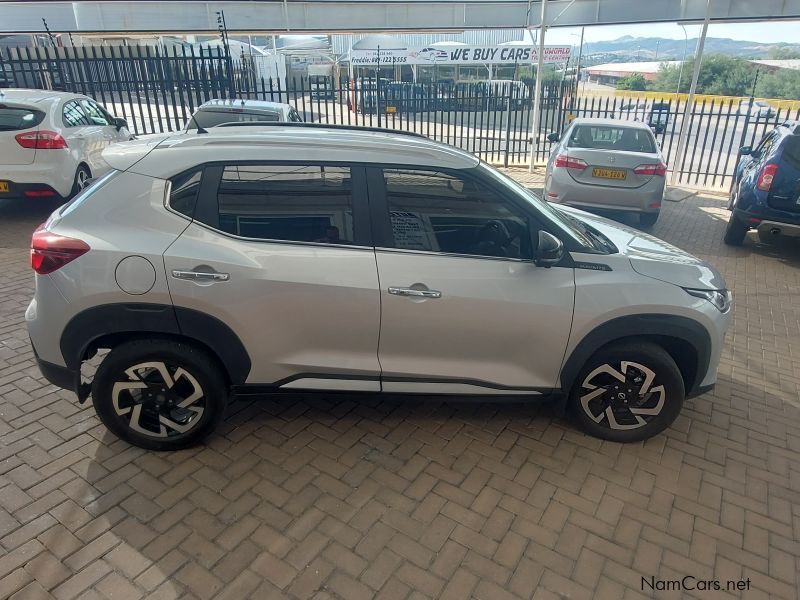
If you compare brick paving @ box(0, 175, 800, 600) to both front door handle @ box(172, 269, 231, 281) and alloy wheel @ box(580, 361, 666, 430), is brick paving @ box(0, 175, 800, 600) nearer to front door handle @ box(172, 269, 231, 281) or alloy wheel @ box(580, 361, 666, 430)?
alloy wheel @ box(580, 361, 666, 430)

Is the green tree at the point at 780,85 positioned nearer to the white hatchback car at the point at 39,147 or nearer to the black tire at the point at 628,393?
the black tire at the point at 628,393

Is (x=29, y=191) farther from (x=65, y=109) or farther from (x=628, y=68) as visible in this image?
(x=628, y=68)

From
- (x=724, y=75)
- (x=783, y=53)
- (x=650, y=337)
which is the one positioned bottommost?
(x=650, y=337)

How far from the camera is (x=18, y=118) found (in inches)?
274

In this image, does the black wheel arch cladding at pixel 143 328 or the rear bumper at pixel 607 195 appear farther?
the rear bumper at pixel 607 195

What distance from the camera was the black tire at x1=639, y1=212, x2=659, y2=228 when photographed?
26.1ft

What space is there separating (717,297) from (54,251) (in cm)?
371

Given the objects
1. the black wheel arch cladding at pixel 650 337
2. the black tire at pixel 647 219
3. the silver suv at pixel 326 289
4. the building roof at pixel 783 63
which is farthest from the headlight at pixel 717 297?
the building roof at pixel 783 63

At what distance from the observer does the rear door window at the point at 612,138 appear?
27.2 ft

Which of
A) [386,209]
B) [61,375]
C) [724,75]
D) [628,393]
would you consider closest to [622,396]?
[628,393]

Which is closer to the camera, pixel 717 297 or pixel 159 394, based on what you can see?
pixel 159 394

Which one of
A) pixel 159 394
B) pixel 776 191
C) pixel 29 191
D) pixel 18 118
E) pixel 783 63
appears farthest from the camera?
pixel 783 63

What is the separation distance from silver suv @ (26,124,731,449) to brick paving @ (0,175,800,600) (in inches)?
14.5

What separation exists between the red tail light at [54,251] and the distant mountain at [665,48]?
52.5ft
